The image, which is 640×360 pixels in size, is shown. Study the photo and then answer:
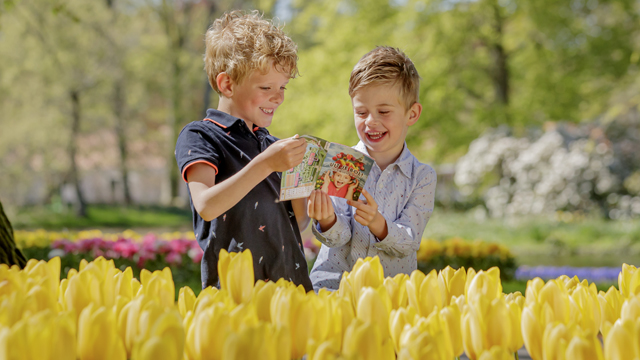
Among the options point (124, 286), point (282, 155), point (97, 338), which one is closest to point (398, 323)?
point (97, 338)

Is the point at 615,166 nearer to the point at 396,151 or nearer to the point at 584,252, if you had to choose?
the point at 584,252

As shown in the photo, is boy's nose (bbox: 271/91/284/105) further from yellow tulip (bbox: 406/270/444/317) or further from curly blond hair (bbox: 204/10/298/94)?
yellow tulip (bbox: 406/270/444/317)

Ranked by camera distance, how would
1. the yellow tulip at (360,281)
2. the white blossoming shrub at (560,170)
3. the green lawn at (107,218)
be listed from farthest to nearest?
the green lawn at (107,218)
the white blossoming shrub at (560,170)
the yellow tulip at (360,281)

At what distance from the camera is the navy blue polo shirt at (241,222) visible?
1849mm

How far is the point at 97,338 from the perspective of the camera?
2.77ft

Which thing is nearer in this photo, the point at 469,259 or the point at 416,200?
the point at 416,200

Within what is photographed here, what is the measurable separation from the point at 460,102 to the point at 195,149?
12.5 metres

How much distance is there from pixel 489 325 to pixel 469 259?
602cm

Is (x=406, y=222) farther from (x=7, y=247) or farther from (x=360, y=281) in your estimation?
(x=7, y=247)

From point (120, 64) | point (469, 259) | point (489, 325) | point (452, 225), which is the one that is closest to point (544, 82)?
point (452, 225)

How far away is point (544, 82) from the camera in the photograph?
48.7 ft

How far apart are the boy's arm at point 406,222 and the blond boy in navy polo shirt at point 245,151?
0.27m

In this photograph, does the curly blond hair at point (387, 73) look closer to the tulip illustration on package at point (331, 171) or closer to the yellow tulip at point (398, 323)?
the tulip illustration on package at point (331, 171)

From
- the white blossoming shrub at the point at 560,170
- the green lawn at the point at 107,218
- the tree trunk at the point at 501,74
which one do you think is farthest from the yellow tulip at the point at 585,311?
the green lawn at the point at 107,218
